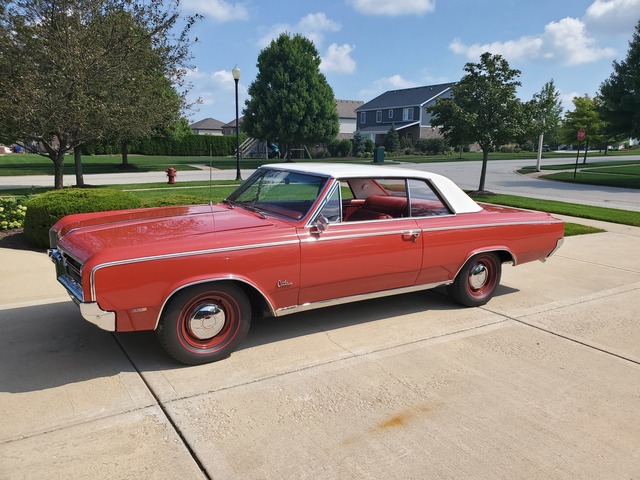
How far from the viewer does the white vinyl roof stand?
4.59m

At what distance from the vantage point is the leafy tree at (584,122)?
30.5 meters

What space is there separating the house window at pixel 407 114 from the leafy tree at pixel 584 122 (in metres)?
26.7

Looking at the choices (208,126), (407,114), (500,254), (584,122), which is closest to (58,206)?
(500,254)

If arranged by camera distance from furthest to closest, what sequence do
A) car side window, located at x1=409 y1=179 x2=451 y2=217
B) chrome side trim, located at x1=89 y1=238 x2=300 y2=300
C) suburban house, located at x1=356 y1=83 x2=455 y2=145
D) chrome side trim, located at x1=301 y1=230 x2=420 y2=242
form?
suburban house, located at x1=356 y1=83 x2=455 y2=145 → car side window, located at x1=409 y1=179 x2=451 y2=217 → chrome side trim, located at x1=301 y1=230 x2=420 y2=242 → chrome side trim, located at x1=89 y1=238 x2=300 y2=300

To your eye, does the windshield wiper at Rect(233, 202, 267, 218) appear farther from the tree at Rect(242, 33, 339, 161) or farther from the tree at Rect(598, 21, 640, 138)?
the tree at Rect(242, 33, 339, 161)

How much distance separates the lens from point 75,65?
1143cm

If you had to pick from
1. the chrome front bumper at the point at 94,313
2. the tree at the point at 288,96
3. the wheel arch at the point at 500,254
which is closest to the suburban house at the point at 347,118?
the tree at the point at 288,96

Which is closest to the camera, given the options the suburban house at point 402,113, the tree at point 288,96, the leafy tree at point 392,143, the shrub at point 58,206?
the shrub at point 58,206

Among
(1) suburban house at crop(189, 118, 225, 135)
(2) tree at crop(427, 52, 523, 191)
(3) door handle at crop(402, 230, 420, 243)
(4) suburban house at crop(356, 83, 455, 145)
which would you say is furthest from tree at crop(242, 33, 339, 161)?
(1) suburban house at crop(189, 118, 225, 135)

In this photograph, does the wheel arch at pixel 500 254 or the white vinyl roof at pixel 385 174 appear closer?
the white vinyl roof at pixel 385 174

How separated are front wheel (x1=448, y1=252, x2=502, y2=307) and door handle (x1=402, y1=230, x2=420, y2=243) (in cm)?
83

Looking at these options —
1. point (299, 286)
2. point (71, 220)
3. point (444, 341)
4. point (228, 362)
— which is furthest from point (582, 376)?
point (71, 220)

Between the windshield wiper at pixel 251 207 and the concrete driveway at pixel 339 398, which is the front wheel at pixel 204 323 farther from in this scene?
the windshield wiper at pixel 251 207

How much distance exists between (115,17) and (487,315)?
11.4m
